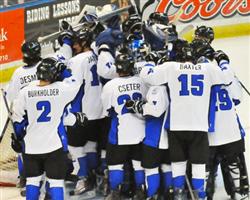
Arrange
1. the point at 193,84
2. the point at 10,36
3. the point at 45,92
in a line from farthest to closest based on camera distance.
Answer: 1. the point at 10,36
2. the point at 193,84
3. the point at 45,92

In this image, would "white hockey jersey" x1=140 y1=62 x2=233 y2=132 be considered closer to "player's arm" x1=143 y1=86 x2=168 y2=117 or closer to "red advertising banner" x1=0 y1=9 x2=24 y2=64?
"player's arm" x1=143 y1=86 x2=168 y2=117

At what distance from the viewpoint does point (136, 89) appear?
165 inches

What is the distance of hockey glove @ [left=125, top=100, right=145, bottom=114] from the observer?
13.4 ft

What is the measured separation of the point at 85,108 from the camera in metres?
4.64

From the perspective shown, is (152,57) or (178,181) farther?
(152,57)

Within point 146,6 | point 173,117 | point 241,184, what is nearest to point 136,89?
point 173,117

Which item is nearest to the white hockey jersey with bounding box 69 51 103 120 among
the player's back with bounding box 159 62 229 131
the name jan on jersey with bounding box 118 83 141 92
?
the name jan on jersey with bounding box 118 83 141 92

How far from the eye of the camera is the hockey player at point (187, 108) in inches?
154

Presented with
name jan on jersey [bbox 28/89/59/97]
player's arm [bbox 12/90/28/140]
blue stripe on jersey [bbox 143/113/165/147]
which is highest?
name jan on jersey [bbox 28/89/59/97]

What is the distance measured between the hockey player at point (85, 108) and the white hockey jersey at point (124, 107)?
1.38ft

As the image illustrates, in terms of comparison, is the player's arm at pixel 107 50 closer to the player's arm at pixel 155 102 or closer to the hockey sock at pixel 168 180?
the player's arm at pixel 155 102

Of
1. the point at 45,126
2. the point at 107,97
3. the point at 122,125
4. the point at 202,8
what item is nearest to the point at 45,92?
the point at 45,126

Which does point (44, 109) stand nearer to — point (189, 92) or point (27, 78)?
point (27, 78)

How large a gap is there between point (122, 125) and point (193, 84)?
2.02ft
